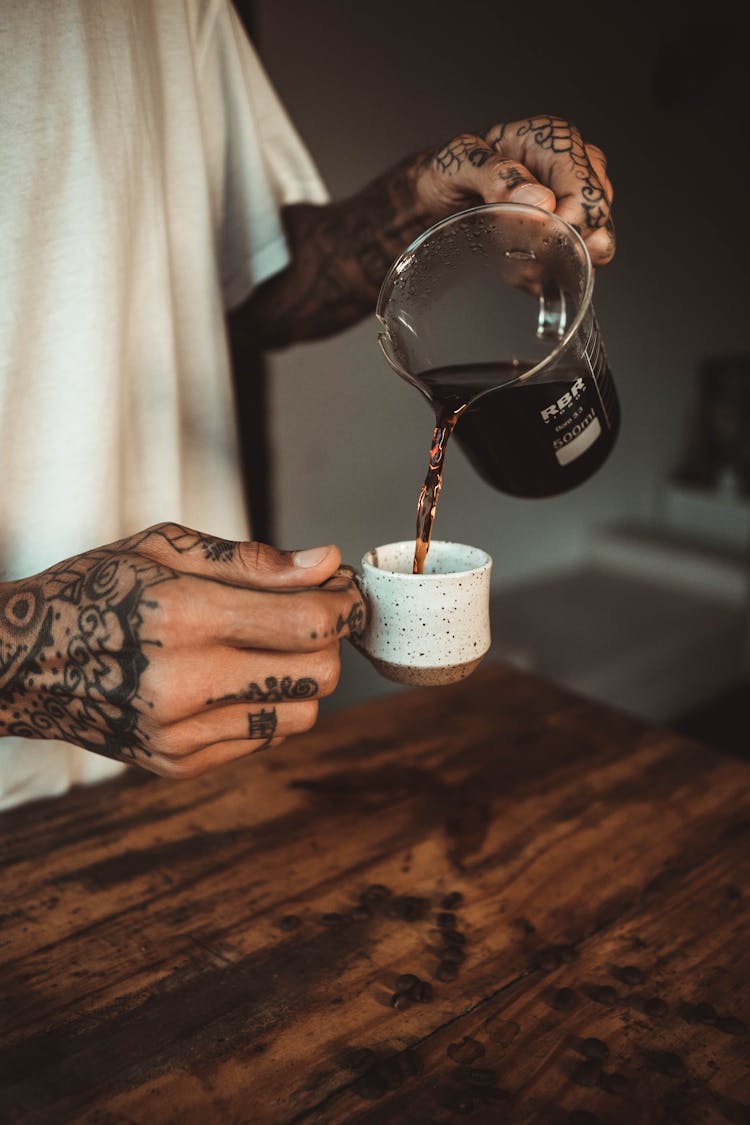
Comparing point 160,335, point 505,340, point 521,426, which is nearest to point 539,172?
Answer: point 505,340

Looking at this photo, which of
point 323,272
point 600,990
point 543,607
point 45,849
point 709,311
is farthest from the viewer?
point 709,311

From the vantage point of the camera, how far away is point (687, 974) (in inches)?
29.4

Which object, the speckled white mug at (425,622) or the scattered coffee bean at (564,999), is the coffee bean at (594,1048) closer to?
the scattered coffee bean at (564,999)

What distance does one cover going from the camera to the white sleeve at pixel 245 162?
120cm

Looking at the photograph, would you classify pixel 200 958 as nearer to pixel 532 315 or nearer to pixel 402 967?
pixel 402 967

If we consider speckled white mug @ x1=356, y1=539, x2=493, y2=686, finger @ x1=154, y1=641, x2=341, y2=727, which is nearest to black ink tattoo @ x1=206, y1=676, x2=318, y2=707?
finger @ x1=154, y1=641, x2=341, y2=727

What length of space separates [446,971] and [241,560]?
39 centimetres

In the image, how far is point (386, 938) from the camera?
79 cm

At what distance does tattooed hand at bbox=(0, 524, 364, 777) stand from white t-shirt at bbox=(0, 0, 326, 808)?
0.24 m

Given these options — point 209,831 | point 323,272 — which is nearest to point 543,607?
point 323,272

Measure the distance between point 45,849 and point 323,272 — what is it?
85 centimetres

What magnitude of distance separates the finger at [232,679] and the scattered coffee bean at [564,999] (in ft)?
1.02

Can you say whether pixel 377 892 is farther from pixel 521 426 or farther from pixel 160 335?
pixel 160 335

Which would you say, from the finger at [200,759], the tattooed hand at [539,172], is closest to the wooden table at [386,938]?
the finger at [200,759]
